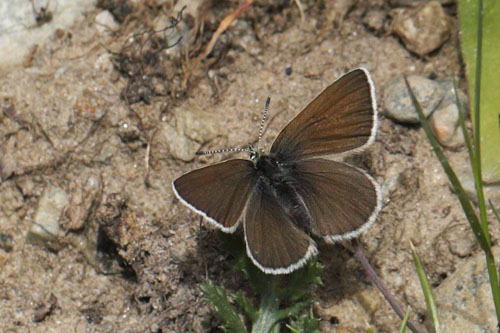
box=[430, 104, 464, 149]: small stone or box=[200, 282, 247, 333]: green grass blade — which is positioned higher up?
box=[430, 104, 464, 149]: small stone

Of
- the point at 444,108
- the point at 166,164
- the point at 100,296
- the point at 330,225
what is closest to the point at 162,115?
the point at 166,164

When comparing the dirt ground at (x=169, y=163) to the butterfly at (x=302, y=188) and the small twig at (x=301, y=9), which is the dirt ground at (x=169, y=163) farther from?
the butterfly at (x=302, y=188)

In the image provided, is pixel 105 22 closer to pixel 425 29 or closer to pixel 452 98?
pixel 425 29

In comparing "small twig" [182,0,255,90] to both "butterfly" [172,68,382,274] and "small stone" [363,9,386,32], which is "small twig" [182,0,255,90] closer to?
"small stone" [363,9,386,32]

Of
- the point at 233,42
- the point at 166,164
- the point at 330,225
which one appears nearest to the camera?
the point at 330,225

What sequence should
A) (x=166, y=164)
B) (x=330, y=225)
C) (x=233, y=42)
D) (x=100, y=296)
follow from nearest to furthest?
(x=330, y=225), (x=100, y=296), (x=166, y=164), (x=233, y=42)

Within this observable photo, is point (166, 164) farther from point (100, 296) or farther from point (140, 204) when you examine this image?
point (100, 296)

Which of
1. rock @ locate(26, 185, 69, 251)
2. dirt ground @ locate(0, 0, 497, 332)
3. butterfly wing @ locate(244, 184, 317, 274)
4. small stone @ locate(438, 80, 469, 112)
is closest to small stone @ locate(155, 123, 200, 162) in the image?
dirt ground @ locate(0, 0, 497, 332)

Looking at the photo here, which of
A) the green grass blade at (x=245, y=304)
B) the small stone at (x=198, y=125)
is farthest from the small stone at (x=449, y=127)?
the green grass blade at (x=245, y=304)
